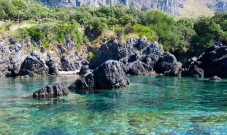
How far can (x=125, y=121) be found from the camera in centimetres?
2861

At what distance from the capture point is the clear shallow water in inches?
1013

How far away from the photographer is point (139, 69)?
85.8 meters

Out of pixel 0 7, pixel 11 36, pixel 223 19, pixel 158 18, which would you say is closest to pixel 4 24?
pixel 11 36

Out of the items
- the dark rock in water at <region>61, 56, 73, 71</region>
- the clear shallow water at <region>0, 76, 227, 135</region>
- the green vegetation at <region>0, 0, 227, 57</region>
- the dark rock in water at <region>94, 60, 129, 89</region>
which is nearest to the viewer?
the clear shallow water at <region>0, 76, 227, 135</region>

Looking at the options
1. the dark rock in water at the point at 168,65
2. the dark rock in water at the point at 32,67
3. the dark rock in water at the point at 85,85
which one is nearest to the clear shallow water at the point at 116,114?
the dark rock in water at the point at 85,85

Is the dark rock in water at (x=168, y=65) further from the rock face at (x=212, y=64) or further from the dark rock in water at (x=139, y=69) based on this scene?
the dark rock in water at (x=139, y=69)

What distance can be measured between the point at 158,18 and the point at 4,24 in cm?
5488

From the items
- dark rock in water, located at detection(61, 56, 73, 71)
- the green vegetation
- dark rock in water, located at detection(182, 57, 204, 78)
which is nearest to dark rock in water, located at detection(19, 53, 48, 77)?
dark rock in water, located at detection(61, 56, 73, 71)

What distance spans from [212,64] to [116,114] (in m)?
56.0

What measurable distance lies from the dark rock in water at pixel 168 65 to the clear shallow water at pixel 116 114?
39040mm

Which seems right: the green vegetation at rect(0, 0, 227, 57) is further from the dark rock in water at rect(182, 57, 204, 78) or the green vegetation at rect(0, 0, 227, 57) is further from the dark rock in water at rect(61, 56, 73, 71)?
the dark rock in water at rect(182, 57, 204, 78)

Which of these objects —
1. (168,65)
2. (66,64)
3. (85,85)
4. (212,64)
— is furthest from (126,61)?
(85,85)

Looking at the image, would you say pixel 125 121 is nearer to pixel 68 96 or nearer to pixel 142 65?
pixel 68 96

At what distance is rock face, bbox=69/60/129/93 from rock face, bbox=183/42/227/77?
107ft
